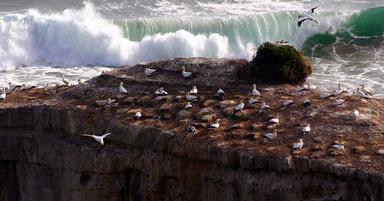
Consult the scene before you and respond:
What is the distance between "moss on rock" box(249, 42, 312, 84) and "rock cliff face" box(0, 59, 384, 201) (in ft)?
2.90

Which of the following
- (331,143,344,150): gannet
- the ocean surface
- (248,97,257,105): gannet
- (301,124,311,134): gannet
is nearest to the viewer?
(331,143,344,150): gannet

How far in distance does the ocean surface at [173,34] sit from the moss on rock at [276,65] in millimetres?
15419

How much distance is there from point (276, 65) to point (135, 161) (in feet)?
19.8

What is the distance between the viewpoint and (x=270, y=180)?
63.9 feet

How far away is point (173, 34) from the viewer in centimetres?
5294

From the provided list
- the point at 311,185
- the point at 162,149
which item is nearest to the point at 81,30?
the point at 162,149

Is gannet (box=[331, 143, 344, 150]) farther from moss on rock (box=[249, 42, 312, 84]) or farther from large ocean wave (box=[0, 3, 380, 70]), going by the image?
large ocean wave (box=[0, 3, 380, 70])

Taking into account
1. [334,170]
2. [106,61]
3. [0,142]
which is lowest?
[106,61]

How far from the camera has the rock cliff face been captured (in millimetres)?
19109

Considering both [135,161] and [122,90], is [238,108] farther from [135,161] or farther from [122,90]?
[122,90]

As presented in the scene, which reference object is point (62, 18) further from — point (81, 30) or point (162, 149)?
point (162, 149)

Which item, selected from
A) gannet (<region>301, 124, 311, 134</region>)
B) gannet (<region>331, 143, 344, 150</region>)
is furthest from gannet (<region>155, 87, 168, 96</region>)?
gannet (<region>331, 143, 344, 150</region>)

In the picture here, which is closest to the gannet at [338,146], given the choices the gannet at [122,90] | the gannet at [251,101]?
the gannet at [251,101]

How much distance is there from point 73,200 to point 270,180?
20.5 ft
